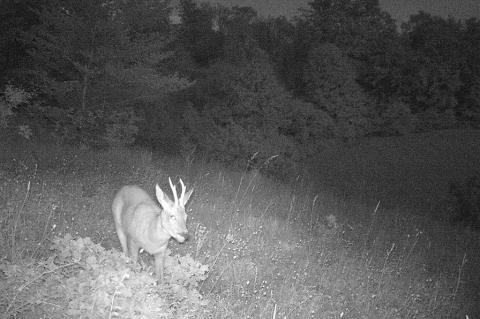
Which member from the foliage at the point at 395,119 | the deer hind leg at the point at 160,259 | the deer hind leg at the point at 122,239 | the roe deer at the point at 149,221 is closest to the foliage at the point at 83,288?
the roe deer at the point at 149,221

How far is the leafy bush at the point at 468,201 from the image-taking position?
12.9m

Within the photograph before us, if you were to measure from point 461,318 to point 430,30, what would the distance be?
126 ft

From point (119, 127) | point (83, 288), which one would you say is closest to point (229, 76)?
point (119, 127)

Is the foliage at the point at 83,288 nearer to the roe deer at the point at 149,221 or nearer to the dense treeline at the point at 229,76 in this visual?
the roe deer at the point at 149,221

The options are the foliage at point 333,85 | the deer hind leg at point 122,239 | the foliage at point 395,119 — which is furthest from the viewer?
the foliage at point 395,119

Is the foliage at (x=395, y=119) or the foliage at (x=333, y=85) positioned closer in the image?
the foliage at (x=333, y=85)

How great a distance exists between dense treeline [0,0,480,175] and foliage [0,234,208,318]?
281 inches

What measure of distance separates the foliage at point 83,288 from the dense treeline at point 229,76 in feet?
23.4

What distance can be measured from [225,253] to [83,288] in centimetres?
266

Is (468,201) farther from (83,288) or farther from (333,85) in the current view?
(333,85)

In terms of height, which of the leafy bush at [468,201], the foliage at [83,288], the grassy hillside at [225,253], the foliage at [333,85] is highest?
the foliage at [333,85]

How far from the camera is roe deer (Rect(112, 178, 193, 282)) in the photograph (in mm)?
4293

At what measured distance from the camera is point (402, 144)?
32406 mm

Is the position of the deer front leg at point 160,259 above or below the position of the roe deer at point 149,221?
below
